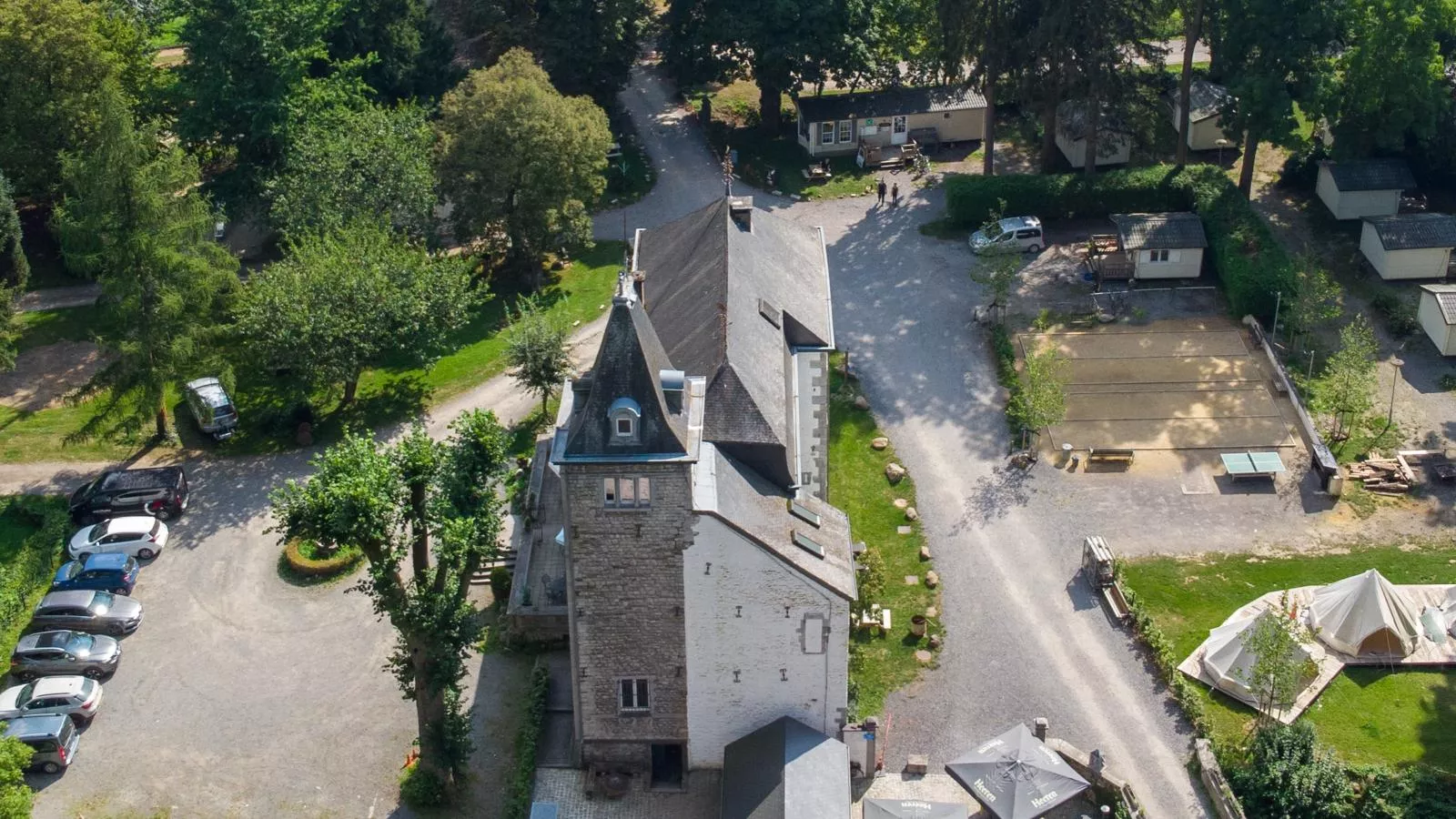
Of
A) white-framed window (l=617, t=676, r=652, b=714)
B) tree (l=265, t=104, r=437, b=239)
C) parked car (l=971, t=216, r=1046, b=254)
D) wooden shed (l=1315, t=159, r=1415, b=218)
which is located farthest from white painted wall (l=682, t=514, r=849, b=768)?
wooden shed (l=1315, t=159, r=1415, b=218)

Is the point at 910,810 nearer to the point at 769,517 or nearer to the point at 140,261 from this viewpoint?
the point at 769,517

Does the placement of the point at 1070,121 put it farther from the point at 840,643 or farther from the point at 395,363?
the point at 840,643

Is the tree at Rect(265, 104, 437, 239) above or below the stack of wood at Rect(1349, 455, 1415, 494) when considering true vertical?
above

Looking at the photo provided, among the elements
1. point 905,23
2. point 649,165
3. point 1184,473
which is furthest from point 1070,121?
point 1184,473

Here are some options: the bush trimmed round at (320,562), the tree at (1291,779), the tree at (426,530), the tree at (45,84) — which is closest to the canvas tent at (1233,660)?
the tree at (1291,779)

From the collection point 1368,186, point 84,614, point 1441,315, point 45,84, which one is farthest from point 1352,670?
point 45,84

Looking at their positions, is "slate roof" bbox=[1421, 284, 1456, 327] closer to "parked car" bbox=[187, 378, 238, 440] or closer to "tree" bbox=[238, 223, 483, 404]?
"tree" bbox=[238, 223, 483, 404]

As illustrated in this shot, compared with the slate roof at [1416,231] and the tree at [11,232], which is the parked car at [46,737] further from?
the slate roof at [1416,231]
